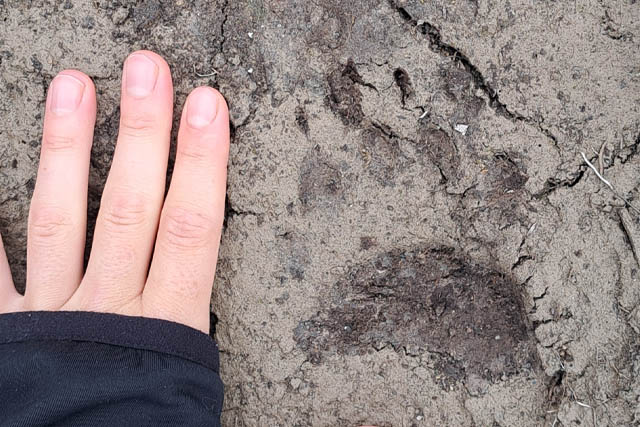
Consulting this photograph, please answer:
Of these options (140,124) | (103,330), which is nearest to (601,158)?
(140,124)

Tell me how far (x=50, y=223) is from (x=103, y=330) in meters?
0.28

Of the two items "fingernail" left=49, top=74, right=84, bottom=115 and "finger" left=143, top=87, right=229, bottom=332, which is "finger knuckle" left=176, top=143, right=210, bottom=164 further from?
"fingernail" left=49, top=74, right=84, bottom=115

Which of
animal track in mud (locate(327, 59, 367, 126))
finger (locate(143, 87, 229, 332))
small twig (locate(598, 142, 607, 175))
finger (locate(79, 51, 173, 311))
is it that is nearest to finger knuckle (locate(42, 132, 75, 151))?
finger (locate(79, 51, 173, 311))

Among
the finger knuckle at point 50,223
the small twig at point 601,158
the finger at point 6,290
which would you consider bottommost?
the finger at point 6,290

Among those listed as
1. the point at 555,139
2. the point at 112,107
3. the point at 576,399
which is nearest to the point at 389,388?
the point at 576,399

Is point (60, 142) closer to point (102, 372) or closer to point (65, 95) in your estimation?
point (65, 95)

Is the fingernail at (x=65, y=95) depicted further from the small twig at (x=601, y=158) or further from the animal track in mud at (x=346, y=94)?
the small twig at (x=601, y=158)

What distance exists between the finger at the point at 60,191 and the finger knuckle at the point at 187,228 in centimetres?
21

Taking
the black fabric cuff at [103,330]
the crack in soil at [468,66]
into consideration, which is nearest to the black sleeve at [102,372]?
the black fabric cuff at [103,330]

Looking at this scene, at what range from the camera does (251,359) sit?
5.45 ft

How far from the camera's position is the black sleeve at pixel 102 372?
1396mm

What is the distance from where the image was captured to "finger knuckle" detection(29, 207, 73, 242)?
1.55 m

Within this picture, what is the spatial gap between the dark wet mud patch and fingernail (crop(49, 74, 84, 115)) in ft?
2.45

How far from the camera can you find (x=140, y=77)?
1540 millimetres
